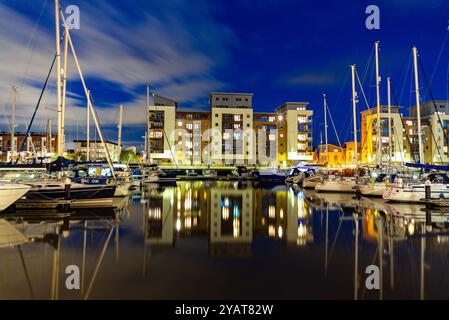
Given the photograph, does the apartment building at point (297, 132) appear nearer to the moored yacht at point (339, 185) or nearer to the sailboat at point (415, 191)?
the moored yacht at point (339, 185)

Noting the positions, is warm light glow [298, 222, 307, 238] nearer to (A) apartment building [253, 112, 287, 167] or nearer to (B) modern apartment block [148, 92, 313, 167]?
(B) modern apartment block [148, 92, 313, 167]

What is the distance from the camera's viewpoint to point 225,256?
11.5 meters

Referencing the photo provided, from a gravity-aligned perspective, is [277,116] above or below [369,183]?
above

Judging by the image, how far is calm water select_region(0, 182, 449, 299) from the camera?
8250mm

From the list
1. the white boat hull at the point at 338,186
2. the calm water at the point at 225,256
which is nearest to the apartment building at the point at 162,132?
the white boat hull at the point at 338,186

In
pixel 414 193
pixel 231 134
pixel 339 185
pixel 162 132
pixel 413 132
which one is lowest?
pixel 339 185

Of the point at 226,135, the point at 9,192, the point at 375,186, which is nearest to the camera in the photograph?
the point at 9,192

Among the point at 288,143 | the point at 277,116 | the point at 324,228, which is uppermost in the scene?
the point at 277,116

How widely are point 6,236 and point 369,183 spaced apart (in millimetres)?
31315

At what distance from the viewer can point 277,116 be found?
9225cm

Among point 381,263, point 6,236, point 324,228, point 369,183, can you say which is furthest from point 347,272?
point 369,183

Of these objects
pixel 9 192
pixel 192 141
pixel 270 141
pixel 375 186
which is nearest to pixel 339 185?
pixel 375 186

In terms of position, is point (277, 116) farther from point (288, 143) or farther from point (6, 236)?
point (6, 236)

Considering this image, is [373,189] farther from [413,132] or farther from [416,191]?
[413,132]
